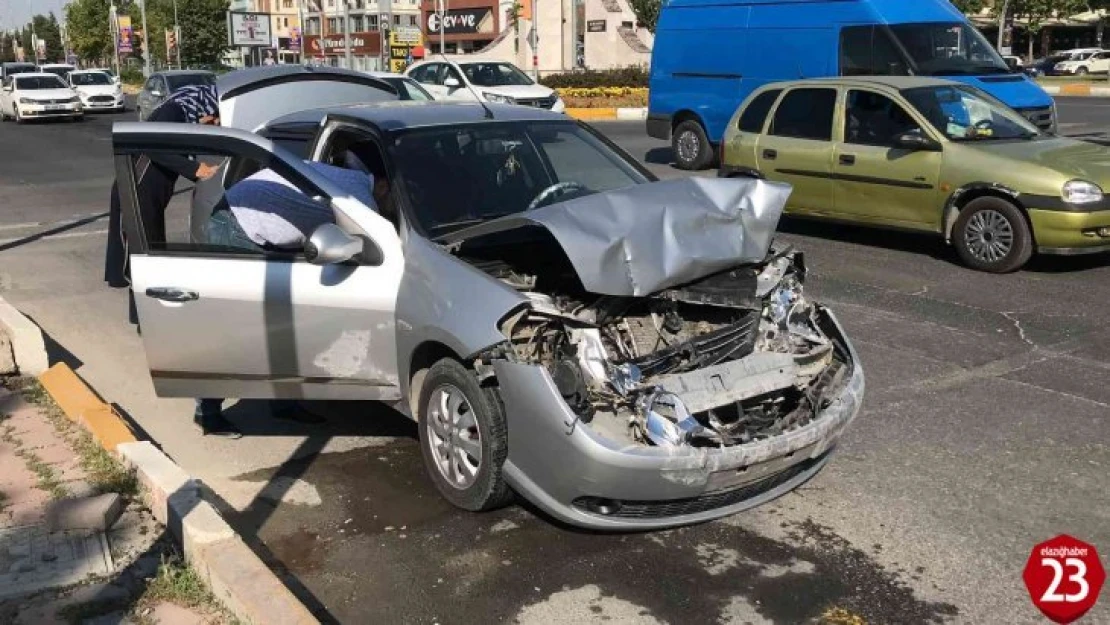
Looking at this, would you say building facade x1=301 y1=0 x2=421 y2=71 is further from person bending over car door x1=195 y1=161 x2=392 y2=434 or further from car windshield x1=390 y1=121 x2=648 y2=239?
person bending over car door x1=195 y1=161 x2=392 y2=434

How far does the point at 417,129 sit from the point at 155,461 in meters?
2.05

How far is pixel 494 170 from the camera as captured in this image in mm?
5297

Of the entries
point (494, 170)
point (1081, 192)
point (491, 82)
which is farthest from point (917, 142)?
point (491, 82)

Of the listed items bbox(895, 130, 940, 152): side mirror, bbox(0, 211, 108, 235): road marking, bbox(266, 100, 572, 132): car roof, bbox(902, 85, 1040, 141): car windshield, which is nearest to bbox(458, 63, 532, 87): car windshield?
bbox(0, 211, 108, 235): road marking

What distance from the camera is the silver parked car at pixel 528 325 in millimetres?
3932

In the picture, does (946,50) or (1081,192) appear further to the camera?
(946,50)

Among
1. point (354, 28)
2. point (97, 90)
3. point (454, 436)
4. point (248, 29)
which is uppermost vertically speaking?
point (354, 28)

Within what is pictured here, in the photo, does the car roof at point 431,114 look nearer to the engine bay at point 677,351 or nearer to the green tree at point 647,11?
the engine bay at point 677,351

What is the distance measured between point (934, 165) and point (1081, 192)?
1208mm

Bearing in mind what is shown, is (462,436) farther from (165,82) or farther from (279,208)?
(165,82)

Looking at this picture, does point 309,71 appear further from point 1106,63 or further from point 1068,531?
point 1106,63

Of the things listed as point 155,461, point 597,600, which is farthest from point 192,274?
point 597,600

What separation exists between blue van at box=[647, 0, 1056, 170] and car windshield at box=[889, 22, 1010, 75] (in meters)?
0.01

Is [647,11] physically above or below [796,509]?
above
